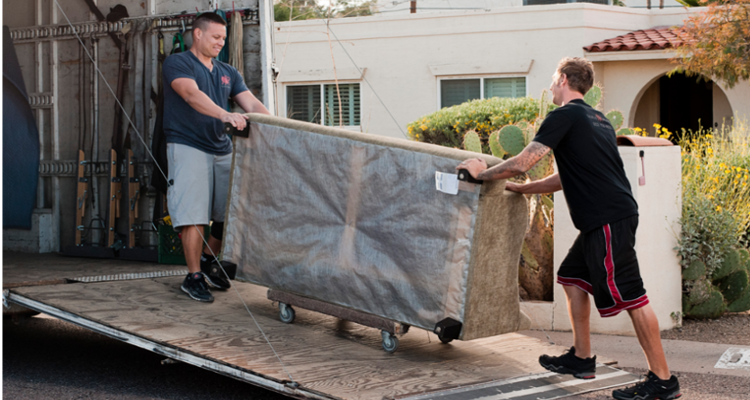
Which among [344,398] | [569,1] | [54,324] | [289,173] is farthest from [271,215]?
[569,1]

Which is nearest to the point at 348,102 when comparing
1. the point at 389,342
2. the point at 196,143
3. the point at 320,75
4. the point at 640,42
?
the point at 320,75

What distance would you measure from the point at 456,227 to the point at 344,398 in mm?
1122

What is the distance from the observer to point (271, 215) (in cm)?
514

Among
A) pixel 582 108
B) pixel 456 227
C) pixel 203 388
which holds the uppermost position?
pixel 582 108

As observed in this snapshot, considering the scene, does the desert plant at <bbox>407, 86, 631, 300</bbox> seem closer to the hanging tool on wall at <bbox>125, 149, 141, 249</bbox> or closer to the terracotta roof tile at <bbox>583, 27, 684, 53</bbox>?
the hanging tool on wall at <bbox>125, 149, 141, 249</bbox>

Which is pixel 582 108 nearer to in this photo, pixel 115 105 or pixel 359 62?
pixel 115 105

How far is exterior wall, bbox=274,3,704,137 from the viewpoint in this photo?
54.3 feet

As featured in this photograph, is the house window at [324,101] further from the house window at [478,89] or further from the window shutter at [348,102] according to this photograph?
the house window at [478,89]

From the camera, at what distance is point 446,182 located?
4.34 m

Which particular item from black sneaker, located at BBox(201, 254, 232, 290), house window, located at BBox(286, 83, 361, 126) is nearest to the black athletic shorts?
black sneaker, located at BBox(201, 254, 232, 290)

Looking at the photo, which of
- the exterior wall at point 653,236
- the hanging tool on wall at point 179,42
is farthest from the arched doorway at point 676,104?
the hanging tool on wall at point 179,42

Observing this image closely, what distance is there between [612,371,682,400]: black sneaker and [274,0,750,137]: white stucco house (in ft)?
40.1

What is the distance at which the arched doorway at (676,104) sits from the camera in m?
19.3

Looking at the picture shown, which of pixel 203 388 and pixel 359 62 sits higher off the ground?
pixel 359 62
